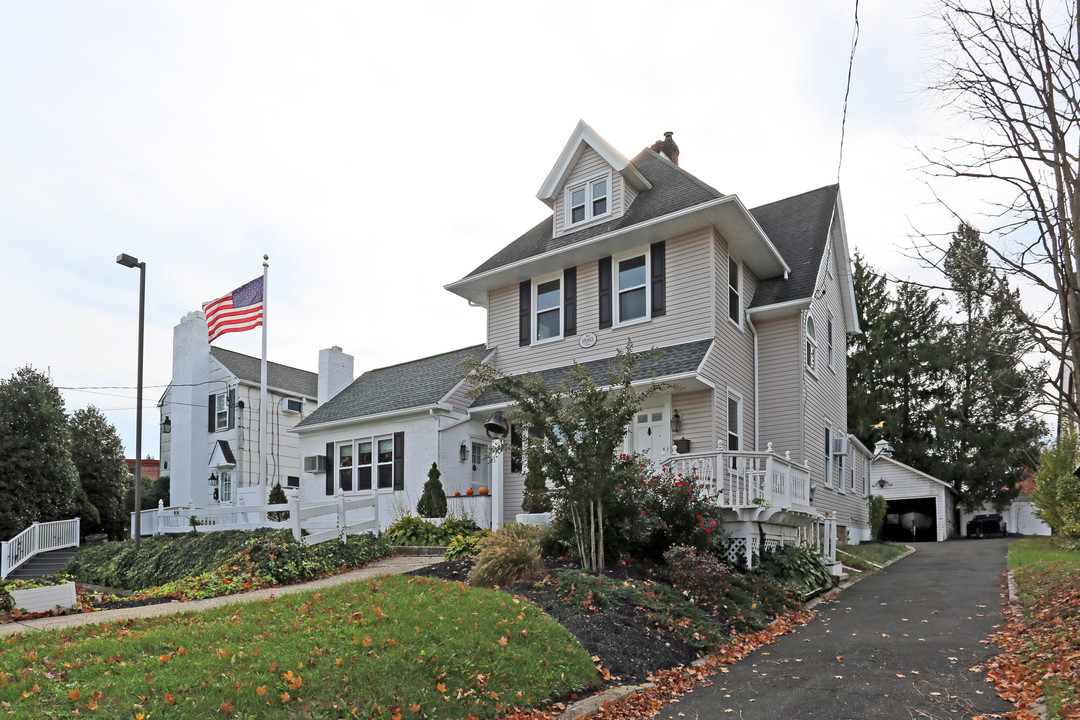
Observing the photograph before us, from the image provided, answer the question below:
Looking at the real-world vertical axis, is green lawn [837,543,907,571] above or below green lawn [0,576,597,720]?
below

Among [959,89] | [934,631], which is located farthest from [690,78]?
[934,631]

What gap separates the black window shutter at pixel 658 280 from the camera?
1656cm

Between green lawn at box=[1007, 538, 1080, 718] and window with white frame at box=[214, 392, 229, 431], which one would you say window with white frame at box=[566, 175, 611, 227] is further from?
window with white frame at box=[214, 392, 229, 431]

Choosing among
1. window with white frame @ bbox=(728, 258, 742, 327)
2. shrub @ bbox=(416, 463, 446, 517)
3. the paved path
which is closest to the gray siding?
window with white frame @ bbox=(728, 258, 742, 327)

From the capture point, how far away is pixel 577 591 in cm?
948

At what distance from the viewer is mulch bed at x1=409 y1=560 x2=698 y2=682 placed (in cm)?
801

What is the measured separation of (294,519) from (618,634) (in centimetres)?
881

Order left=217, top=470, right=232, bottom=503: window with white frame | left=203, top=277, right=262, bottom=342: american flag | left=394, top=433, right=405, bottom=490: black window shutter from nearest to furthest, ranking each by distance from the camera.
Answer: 1. left=394, top=433, right=405, bottom=490: black window shutter
2. left=203, top=277, right=262, bottom=342: american flag
3. left=217, top=470, right=232, bottom=503: window with white frame

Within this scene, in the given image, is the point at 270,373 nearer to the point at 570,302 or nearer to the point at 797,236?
the point at 570,302

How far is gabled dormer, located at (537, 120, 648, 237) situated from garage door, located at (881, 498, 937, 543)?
75.4 ft

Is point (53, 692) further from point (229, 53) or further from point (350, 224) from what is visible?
point (350, 224)

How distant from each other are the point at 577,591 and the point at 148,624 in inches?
185

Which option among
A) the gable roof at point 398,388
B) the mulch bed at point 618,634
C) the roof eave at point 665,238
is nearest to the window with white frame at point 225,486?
the gable roof at point 398,388

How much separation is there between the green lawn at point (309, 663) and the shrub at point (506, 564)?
163cm
